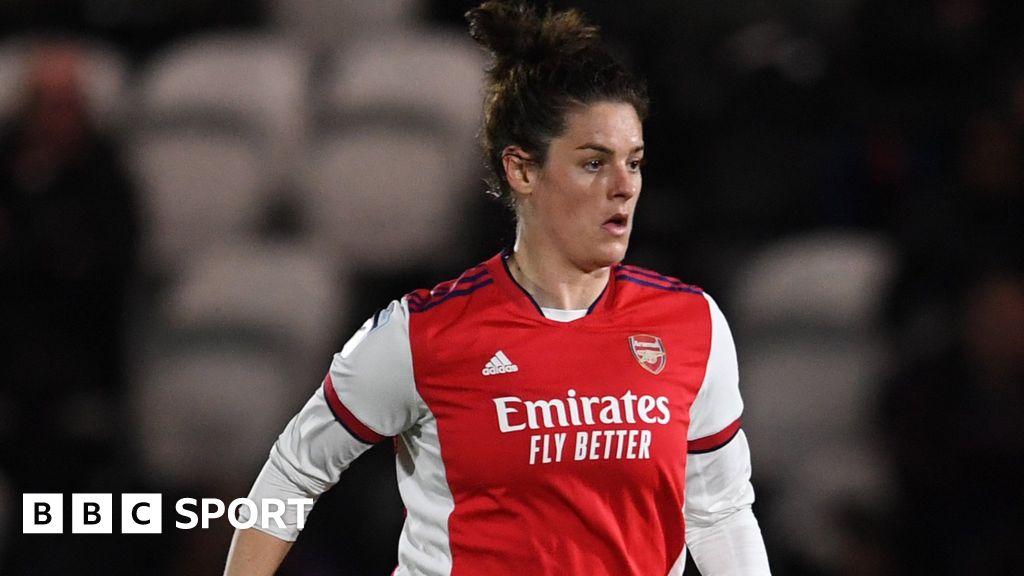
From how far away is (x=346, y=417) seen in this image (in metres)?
2.21

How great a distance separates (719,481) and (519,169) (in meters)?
0.58

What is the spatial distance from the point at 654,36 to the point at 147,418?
2.04 m

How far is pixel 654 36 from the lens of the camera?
4789mm

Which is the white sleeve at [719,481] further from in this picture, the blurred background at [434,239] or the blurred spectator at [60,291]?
the blurred spectator at [60,291]

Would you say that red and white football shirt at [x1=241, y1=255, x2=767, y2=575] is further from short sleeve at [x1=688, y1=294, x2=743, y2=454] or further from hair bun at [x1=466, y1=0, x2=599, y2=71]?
hair bun at [x1=466, y1=0, x2=599, y2=71]

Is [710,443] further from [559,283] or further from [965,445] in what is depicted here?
[965,445]

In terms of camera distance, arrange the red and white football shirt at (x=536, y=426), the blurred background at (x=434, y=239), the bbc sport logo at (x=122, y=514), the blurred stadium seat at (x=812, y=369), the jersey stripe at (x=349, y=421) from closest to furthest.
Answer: the red and white football shirt at (x=536, y=426) → the jersey stripe at (x=349, y=421) → the bbc sport logo at (x=122, y=514) → the blurred background at (x=434, y=239) → the blurred stadium seat at (x=812, y=369)

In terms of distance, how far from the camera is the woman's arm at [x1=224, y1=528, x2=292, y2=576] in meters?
2.21

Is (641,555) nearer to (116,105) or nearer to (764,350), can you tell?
(764,350)

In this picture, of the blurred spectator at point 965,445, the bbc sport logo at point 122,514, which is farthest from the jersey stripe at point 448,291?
the blurred spectator at point 965,445

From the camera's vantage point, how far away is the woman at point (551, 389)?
6.86ft

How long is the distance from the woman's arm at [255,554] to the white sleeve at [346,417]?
1cm

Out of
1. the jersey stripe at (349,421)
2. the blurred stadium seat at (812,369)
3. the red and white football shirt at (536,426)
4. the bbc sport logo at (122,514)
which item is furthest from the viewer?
the blurred stadium seat at (812,369)

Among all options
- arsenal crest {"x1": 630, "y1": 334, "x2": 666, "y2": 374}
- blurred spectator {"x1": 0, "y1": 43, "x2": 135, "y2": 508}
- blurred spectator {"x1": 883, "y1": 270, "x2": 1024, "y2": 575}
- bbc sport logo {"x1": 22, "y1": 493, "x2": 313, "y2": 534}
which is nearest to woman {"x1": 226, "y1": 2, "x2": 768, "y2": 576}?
arsenal crest {"x1": 630, "y1": 334, "x2": 666, "y2": 374}
